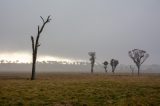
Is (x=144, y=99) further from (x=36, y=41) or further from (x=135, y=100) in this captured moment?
(x=36, y=41)

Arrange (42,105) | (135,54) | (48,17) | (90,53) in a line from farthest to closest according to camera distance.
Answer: (90,53) → (135,54) → (48,17) → (42,105)

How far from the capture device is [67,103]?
17.3m

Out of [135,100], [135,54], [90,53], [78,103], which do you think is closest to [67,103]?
[78,103]

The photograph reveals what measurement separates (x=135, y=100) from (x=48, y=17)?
1200 inches

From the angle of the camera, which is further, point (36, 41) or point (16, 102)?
point (36, 41)

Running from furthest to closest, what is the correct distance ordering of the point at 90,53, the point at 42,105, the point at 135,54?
the point at 90,53, the point at 135,54, the point at 42,105

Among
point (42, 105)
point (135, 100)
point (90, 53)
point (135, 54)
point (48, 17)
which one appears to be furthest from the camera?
point (90, 53)

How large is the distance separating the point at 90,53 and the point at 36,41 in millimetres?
86629

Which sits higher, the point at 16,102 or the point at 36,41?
the point at 36,41

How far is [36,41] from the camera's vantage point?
4550 centimetres

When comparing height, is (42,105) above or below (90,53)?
below

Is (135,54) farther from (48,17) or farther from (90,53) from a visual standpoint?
(48,17)

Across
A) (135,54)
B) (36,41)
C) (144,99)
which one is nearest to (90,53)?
(135,54)

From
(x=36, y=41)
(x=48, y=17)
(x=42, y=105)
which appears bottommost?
(x=42, y=105)
